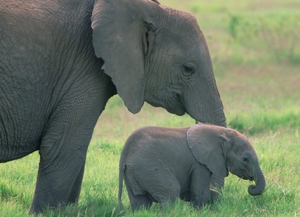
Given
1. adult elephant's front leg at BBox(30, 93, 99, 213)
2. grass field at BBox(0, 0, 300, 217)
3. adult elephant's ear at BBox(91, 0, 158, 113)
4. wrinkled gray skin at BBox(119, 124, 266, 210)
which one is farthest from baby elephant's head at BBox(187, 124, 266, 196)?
adult elephant's front leg at BBox(30, 93, 99, 213)

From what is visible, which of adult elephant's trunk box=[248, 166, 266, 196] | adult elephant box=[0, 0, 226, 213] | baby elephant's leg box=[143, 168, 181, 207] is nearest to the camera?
adult elephant box=[0, 0, 226, 213]

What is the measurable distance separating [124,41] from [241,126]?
4.22 meters

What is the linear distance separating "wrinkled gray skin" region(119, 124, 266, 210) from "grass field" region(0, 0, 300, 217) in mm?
167

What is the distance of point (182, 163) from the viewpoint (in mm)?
5879

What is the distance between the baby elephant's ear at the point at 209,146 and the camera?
5.90 metres

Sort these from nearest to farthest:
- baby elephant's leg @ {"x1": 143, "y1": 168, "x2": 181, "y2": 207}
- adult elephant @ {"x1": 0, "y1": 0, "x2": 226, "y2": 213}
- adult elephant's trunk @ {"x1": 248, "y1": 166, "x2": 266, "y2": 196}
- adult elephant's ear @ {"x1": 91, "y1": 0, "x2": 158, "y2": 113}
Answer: adult elephant @ {"x1": 0, "y1": 0, "x2": 226, "y2": 213}
adult elephant's ear @ {"x1": 91, "y1": 0, "x2": 158, "y2": 113}
baby elephant's leg @ {"x1": 143, "y1": 168, "x2": 181, "y2": 207}
adult elephant's trunk @ {"x1": 248, "y1": 166, "x2": 266, "y2": 196}

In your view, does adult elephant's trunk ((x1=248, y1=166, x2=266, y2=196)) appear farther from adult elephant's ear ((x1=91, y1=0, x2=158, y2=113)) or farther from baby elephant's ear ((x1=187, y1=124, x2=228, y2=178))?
adult elephant's ear ((x1=91, y1=0, x2=158, y2=113))

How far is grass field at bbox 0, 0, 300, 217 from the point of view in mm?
5875

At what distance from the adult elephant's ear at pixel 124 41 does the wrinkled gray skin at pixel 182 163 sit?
1.09ft

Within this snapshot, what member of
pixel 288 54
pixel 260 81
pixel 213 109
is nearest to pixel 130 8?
pixel 213 109

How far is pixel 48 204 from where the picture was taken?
555 centimetres

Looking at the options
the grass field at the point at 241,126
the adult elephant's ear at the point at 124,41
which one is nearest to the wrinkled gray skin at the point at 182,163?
the grass field at the point at 241,126

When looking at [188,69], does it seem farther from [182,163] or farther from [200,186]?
[200,186]

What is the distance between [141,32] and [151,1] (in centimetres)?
28
